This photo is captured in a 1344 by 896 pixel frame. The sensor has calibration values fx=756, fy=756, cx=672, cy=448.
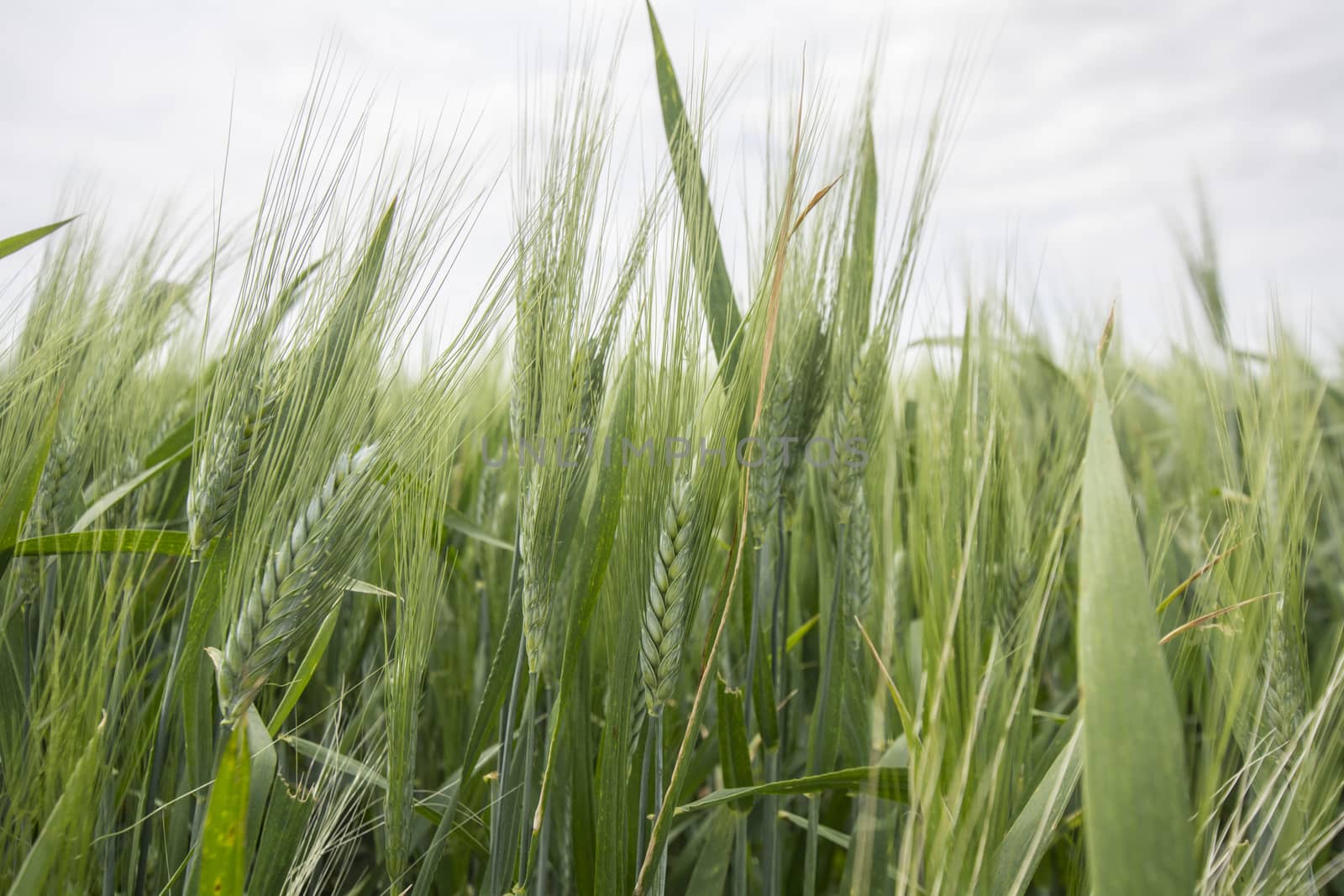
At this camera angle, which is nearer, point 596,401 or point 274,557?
point 274,557

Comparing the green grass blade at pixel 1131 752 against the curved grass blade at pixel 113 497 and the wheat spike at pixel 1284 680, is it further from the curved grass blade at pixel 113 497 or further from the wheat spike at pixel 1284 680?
the curved grass blade at pixel 113 497

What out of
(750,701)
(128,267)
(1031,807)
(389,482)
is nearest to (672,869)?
(750,701)

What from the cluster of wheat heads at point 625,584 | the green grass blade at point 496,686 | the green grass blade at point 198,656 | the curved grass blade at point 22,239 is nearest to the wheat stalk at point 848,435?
the cluster of wheat heads at point 625,584

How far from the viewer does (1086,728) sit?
33 centimetres

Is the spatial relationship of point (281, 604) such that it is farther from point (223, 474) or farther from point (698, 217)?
point (698, 217)

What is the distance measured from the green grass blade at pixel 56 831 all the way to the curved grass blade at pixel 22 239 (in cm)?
48

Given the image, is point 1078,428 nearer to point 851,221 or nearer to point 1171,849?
point 851,221

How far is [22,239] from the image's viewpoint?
70cm

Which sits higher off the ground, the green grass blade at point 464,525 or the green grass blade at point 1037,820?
the green grass blade at point 464,525

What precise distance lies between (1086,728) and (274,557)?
0.48 meters

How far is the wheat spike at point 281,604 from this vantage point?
48 centimetres

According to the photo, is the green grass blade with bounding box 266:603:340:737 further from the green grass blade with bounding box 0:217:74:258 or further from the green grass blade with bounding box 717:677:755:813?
the green grass blade with bounding box 0:217:74:258

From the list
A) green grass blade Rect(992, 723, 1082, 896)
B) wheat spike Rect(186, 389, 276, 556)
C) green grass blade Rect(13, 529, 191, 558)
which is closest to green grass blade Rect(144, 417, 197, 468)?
green grass blade Rect(13, 529, 191, 558)

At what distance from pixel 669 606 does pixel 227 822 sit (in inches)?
12.1
